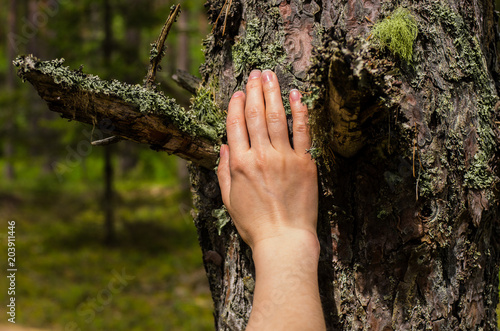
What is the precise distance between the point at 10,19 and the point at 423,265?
1282 cm

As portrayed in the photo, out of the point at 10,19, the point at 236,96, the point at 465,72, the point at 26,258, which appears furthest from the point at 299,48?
the point at 10,19

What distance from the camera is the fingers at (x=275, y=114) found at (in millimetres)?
1434

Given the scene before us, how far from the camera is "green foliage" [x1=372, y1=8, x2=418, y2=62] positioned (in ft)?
4.26

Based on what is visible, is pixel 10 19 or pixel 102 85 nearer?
Answer: pixel 102 85

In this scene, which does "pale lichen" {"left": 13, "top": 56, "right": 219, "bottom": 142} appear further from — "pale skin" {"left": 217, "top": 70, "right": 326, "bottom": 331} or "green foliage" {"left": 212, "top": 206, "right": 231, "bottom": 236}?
"green foliage" {"left": 212, "top": 206, "right": 231, "bottom": 236}

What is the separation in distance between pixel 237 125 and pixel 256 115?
86 millimetres

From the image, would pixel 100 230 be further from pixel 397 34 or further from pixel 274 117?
pixel 397 34

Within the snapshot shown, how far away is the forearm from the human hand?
3 cm

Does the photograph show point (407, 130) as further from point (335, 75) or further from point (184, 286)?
point (184, 286)

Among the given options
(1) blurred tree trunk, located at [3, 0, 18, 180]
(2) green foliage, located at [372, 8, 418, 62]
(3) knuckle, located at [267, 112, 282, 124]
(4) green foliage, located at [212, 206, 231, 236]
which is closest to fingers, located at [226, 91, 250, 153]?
(3) knuckle, located at [267, 112, 282, 124]

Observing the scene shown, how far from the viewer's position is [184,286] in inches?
245

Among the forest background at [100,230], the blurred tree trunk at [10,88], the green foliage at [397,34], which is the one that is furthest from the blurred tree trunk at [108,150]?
the green foliage at [397,34]

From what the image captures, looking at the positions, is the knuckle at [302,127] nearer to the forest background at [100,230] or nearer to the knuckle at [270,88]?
the knuckle at [270,88]

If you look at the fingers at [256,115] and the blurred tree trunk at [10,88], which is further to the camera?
the blurred tree trunk at [10,88]
